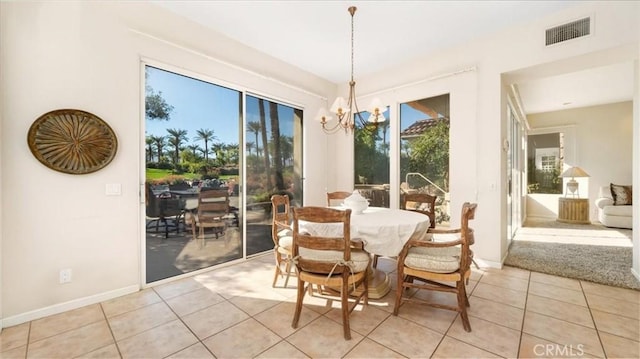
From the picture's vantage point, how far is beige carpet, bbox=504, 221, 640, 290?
2910mm

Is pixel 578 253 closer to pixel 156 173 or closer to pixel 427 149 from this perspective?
pixel 427 149

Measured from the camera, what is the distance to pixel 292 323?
6.70ft

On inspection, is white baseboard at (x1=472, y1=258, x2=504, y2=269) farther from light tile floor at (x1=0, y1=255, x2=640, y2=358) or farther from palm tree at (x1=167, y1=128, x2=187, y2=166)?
palm tree at (x1=167, y1=128, x2=187, y2=166)

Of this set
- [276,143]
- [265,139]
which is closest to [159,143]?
[265,139]

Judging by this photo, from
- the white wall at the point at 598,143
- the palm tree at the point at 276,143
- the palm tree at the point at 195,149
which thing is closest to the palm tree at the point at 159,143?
the palm tree at the point at 195,149

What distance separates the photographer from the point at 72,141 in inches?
89.6

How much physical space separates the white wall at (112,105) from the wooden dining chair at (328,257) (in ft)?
6.00

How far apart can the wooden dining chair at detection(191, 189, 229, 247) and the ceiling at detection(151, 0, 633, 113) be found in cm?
202

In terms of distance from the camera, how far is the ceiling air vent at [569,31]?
2697 mm

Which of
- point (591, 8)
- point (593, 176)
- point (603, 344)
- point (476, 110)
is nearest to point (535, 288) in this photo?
point (603, 344)

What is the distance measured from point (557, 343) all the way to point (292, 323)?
1884 millimetres

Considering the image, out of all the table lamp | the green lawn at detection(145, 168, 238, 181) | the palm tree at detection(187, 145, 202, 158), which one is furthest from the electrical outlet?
the table lamp

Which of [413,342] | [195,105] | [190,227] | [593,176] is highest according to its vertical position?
[195,105]

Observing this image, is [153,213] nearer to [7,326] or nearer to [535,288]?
[7,326]
